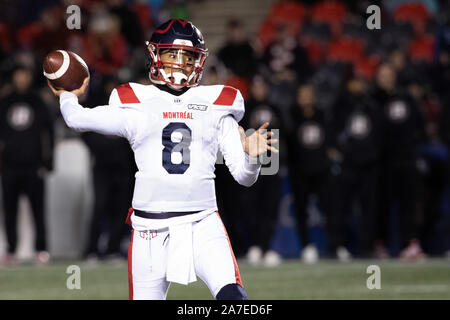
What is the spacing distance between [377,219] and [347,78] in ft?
5.59

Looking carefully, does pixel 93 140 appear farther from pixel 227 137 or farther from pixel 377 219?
pixel 227 137

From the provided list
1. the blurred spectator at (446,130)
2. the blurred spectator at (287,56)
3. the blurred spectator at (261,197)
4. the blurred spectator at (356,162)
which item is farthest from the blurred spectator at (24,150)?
the blurred spectator at (446,130)

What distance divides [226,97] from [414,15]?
34.8ft

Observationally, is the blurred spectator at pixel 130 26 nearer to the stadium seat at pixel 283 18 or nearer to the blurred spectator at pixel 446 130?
the stadium seat at pixel 283 18

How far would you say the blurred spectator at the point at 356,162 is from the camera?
9.82 metres

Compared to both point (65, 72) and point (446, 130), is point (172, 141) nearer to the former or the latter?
point (65, 72)

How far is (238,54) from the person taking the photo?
11766 millimetres

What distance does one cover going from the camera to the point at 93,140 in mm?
9703

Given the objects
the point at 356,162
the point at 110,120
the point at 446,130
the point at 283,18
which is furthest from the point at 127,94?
the point at 283,18

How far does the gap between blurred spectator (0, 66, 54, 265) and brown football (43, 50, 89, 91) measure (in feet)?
17.7

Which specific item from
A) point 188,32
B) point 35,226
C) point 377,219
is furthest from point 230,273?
point 377,219

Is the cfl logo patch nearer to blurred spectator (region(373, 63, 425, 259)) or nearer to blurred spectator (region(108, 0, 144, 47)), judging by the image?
blurred spectator (region(373, 63, 425, 259))

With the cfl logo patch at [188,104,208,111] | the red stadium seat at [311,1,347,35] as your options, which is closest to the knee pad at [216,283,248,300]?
the cfl logo patch at [188,104,208,111]

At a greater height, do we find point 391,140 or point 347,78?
point 347,78
